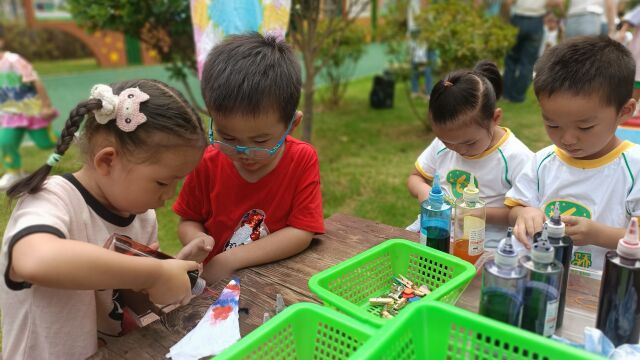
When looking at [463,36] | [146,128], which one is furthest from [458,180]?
[463,36]

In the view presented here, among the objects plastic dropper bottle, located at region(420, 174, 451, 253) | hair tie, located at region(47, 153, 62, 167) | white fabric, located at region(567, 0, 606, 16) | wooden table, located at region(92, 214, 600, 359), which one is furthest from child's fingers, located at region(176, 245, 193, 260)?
white fabric, located at region(567, 0, 606, 16)

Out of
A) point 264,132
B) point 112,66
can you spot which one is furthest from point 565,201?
point 112,66

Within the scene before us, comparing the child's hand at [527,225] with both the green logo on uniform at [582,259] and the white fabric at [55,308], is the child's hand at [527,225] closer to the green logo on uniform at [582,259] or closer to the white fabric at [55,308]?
the green logo on uniform at [582,259]

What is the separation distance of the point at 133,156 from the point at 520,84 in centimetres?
793

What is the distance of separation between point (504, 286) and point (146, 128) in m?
0.99

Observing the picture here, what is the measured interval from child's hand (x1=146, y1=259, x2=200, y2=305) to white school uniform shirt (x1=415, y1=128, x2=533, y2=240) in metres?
1.39

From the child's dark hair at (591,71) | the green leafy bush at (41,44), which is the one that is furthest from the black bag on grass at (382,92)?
the green leafy bush at (41,44)

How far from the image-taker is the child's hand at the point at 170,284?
1.30m

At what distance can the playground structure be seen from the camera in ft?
43.4

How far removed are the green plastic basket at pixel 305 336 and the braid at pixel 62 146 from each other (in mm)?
691

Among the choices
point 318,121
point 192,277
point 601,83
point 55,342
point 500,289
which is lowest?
point 318,121

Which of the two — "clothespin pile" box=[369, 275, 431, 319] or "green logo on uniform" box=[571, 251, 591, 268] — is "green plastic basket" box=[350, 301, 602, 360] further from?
"green logo on uniform" box=[571, 251, 591, 268]

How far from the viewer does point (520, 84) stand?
8242mm

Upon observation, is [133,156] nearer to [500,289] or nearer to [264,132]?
[264,132]
